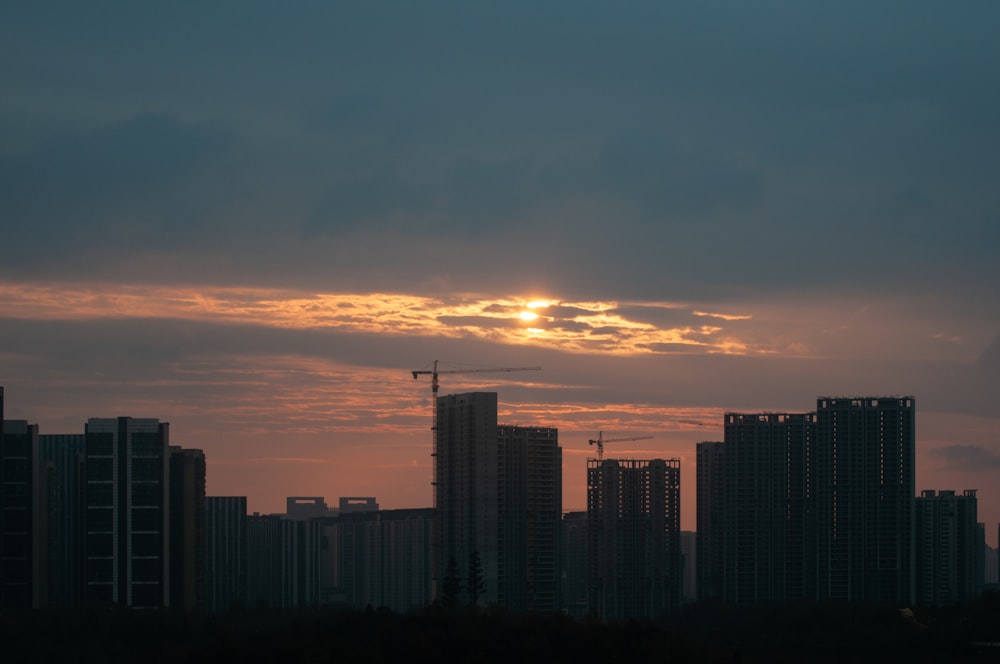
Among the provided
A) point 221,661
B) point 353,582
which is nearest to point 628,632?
point 221,661

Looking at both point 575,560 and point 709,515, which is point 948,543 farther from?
point 575,560

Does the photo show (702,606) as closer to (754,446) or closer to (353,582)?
(754,446)

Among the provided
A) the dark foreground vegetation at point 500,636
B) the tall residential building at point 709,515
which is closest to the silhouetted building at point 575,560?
the tall residential building at point 709,515

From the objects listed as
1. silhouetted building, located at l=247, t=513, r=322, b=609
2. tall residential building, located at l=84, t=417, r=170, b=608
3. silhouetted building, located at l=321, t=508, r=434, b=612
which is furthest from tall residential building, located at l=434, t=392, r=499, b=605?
silhouetted building, located at l=247, t=513, r=322, b=609

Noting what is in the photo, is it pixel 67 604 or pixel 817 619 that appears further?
pixel 67 604

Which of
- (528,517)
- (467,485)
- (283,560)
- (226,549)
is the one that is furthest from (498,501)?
(283,560)

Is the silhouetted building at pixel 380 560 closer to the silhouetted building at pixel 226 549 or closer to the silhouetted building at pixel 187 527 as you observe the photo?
the silhouetted building at pixel 226 549
